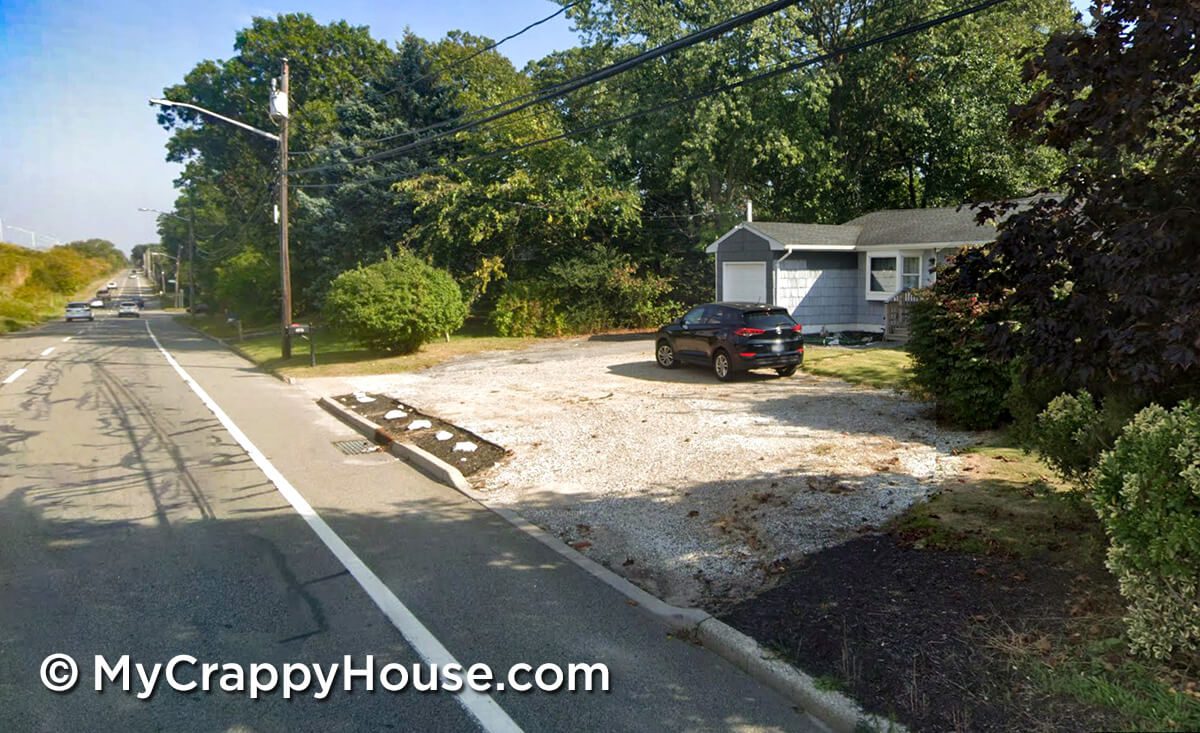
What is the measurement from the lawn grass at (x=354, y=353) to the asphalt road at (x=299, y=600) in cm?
1040

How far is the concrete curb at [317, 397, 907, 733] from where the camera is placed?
3.85 meters

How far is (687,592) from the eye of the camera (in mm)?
5617

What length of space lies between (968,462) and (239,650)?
23.5 feet

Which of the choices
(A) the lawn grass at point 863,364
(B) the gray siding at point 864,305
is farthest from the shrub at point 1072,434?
(B) the gray siding at point 864,305

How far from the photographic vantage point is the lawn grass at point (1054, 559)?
3.63 m

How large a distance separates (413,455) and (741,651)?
21.7 feet

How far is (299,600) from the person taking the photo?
17.9ft

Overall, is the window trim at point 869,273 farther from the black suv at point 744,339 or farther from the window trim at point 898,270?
the black suv at point 744,339

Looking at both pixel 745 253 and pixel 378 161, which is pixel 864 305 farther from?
pixel 378 161

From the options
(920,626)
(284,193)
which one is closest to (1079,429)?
(920,626)

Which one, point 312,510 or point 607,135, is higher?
point 607,135

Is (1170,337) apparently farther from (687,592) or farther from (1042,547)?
(687,592)

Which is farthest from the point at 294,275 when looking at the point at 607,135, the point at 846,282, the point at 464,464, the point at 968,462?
the point at 968,462

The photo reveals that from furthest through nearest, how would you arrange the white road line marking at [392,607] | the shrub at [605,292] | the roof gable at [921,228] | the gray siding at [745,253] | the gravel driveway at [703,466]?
the shrub at [605,292] → the gray siding at [745,253] → the roof gable at [921,228] → the gravel driveway at [703,466] → the white road line marking at [392,607]
